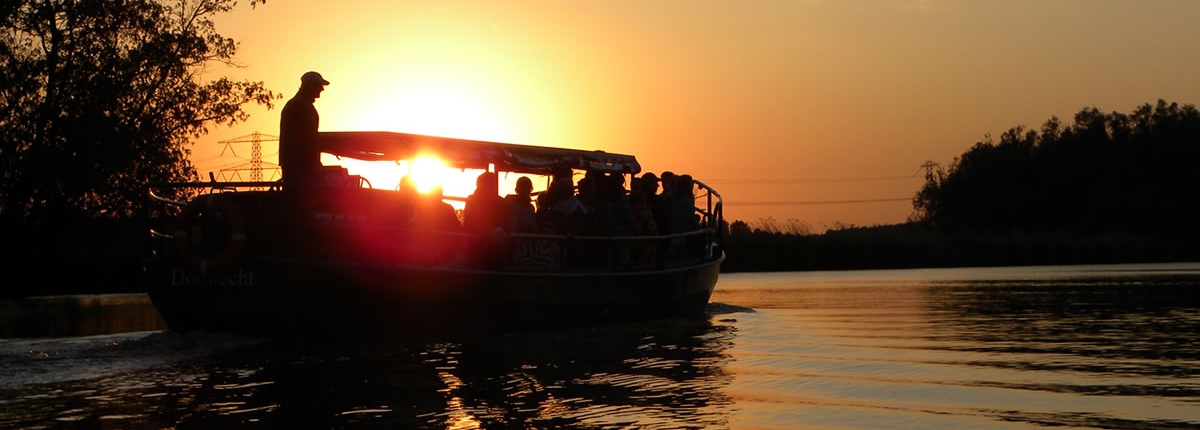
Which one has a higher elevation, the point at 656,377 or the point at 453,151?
the point at 453,151

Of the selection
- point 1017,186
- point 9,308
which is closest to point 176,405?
point 9,308

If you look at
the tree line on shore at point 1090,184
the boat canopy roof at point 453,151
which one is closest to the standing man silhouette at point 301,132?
the boat canopy roof at point 453,151

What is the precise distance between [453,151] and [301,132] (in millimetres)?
2593

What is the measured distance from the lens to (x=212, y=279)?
13414 mm

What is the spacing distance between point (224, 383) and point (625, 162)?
10.2 metres

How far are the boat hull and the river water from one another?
0.69 ft

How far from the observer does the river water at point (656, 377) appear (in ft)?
26.2

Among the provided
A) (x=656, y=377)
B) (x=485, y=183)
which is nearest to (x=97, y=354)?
(x=485, y=183)

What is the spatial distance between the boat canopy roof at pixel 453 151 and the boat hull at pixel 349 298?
6.15ft

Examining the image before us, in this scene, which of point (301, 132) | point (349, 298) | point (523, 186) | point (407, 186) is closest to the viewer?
point (349, 298)

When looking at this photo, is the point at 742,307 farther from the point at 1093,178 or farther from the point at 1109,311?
the point at 1093,178

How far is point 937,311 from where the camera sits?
61.1 feet

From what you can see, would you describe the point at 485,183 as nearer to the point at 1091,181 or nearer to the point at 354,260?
the point at 354,260

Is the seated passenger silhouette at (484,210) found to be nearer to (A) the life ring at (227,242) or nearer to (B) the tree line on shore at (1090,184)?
(A) the life ring at (227,242)
